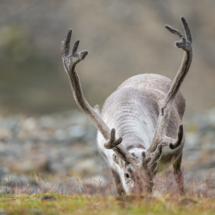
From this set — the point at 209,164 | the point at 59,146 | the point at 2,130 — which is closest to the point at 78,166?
the point at 59,146

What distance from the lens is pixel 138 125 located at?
23.0ft

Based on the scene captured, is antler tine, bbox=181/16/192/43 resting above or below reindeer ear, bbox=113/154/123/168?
above

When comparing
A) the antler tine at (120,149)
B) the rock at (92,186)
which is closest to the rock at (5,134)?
the rock at (92,186)

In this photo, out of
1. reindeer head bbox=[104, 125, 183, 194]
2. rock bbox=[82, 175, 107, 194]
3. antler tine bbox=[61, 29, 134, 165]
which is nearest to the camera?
rock bbox=[82, 175, 107, 194]

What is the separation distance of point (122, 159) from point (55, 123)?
72.6 ft

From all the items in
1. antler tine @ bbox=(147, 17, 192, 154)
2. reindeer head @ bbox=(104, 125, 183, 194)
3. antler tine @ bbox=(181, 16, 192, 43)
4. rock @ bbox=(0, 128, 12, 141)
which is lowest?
reindeer head @ bbox=(104, 125, 183, 194)

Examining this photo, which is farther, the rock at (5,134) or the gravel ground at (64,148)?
the rock at (5,134)

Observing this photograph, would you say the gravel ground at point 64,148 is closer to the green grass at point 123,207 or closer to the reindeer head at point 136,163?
the reindeer head at point 136,163

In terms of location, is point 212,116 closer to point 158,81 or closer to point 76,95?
point 158,81

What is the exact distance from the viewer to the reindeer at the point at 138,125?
226 inches

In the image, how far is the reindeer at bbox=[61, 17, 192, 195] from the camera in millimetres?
5750

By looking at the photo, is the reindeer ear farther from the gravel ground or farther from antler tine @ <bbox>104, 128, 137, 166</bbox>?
the gravel ground

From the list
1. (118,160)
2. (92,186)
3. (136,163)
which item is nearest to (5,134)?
(92,186)

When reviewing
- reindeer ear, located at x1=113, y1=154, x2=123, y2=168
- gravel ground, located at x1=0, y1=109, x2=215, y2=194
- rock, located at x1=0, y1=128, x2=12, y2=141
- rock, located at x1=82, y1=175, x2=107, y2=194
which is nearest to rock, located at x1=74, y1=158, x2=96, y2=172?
gravel ground, located at x1=0, y1=109, x2=215, y2=194
